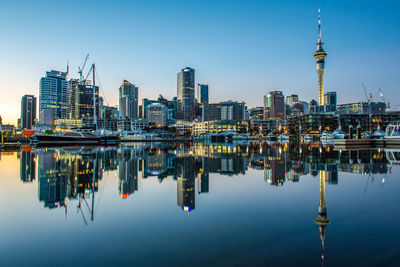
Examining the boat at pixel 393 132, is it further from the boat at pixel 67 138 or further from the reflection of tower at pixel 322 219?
the boat at pixel 67 138

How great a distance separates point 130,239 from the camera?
4844mm

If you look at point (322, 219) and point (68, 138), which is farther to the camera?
point (68, 138)

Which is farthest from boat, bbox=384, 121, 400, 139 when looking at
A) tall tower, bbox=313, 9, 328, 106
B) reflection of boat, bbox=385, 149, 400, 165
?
tall tower, bbox=313, 9, 328, 106

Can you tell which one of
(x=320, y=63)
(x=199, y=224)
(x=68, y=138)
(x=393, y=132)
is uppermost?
(x=320, y=63)

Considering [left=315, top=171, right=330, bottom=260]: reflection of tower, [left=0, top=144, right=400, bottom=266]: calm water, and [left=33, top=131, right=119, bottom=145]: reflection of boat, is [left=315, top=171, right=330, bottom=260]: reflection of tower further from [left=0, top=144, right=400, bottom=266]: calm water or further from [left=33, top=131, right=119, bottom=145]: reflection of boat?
[left=33, top=131, right=119, bottom=145]: reflection of boat

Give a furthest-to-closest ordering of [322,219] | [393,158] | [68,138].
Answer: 1. [68,138]
2. [393,158]
3. [322,219]

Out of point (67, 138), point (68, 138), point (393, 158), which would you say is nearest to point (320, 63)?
point (68, 138)

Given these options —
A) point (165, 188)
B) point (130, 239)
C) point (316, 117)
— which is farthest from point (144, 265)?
point (316, 117)

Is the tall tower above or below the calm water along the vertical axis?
above

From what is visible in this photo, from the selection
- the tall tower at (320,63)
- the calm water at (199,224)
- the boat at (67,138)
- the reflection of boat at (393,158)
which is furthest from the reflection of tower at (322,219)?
the tall tower at (320,63)

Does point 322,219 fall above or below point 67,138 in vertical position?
below

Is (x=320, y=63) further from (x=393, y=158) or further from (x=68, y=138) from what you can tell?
(x=393, y=158)

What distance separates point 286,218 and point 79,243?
14.1 ft

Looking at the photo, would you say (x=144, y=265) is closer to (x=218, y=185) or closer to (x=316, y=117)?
(x=218, y=185)
